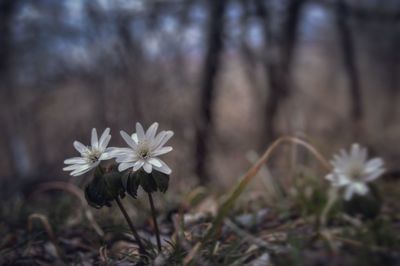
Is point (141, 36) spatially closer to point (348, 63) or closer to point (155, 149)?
point (348, 63)

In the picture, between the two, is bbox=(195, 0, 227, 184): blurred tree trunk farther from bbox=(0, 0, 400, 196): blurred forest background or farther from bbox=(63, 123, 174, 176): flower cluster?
bbox=(63, 123, 174, 176): flower cluster

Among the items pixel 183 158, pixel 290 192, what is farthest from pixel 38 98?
pixel 290 192

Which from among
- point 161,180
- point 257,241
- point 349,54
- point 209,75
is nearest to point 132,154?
point 161,180

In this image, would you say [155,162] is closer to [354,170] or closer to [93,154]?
[93,154]

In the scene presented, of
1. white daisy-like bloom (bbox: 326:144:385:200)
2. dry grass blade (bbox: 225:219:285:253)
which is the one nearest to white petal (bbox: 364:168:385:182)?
white daisy-like bloom (bbox: 326:144:385:200)

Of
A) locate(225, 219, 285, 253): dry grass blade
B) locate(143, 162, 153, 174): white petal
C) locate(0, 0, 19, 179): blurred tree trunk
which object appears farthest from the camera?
locate(0, 0, 19, 179): blurred tree trunk
